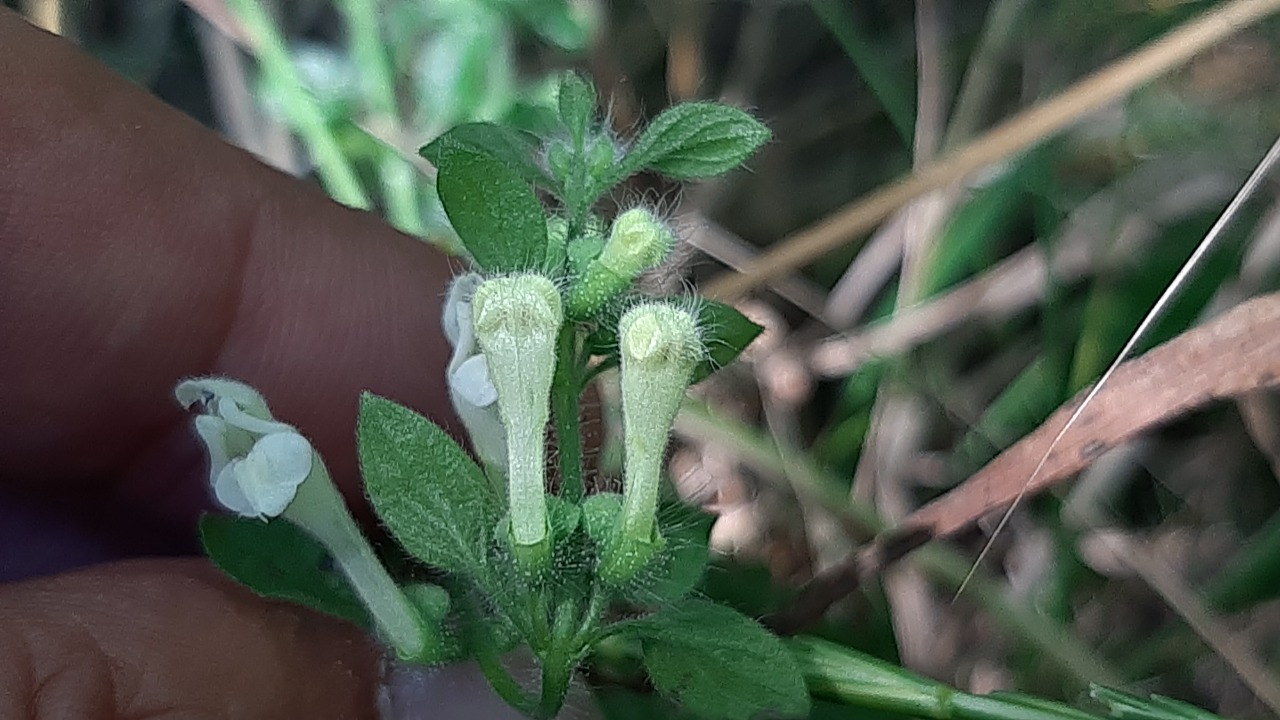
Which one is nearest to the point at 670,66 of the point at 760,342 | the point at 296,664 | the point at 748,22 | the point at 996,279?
the point at 748,22

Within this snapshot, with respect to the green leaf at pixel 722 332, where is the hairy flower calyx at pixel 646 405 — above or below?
below

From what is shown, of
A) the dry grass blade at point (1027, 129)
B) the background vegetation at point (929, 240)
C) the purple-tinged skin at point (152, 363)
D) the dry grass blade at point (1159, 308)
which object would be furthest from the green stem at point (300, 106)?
the dry grass blade at point (1159, 308)

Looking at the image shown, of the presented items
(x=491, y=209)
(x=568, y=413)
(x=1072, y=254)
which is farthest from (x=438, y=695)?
(x=1072, y=254)

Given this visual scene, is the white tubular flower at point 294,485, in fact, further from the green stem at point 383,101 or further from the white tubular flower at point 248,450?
the green stem at point 383,101

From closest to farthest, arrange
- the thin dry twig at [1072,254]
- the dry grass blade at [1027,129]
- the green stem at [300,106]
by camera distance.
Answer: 1. the dry grass blade at [1027,129]
2. the green stem at [300,106]
3. the thin dry twig at [1072,254]

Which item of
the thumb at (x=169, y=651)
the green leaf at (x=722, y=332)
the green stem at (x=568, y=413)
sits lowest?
the thumb at (x=169, y=651)

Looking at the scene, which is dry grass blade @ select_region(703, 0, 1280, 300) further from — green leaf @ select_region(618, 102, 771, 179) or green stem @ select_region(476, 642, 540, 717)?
green stem @ select_region(476, 642, 540, 717)

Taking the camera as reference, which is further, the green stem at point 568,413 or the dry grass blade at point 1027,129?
the dry grass blade at point 1027,129
